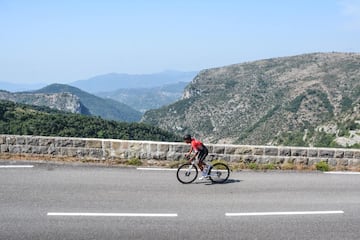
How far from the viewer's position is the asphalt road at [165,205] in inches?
277

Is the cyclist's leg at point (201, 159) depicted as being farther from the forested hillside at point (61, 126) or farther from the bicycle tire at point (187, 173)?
the forested hillside at point (61, 126)

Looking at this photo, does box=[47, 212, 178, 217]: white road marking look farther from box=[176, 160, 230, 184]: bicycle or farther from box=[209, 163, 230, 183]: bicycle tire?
box=[209, 163, 230, 183]: bicycle tire

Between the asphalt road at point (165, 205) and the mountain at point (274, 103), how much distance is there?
57.0 meters

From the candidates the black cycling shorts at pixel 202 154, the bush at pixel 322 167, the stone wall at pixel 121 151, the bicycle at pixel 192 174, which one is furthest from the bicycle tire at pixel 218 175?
the bush at pixel 322 167

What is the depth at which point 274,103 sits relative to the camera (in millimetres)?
111125

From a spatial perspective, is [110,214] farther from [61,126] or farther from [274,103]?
[274,103]

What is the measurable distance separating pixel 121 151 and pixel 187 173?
289cm

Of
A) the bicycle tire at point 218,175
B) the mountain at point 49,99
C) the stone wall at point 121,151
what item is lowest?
the bicycle tire at point 218,175

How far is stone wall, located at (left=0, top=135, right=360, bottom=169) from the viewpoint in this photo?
1249 centimetres

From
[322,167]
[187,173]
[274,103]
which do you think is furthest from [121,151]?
[274,103]

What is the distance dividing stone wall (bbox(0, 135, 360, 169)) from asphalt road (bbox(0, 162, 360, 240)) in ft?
3.53

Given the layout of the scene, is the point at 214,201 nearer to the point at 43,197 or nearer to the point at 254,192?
the point at 254,192

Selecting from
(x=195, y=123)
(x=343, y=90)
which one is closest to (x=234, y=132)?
(x=195, y=123)

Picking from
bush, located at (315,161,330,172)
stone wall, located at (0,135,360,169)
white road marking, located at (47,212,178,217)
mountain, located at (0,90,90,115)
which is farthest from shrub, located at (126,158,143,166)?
mountain, located at (0,90,90,115)
